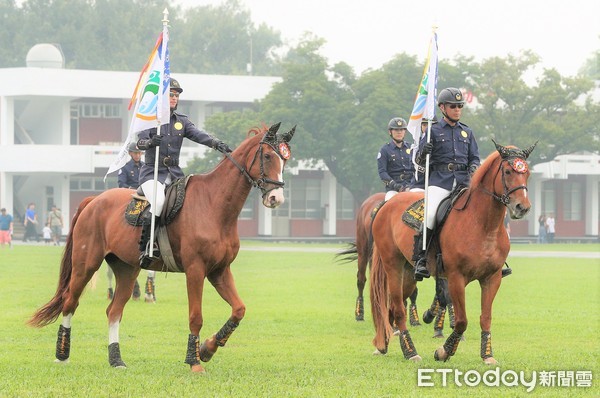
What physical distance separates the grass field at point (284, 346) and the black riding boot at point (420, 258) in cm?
111

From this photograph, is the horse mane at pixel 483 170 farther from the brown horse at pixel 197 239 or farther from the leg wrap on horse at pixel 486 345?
the brown horse at pixel 197 239

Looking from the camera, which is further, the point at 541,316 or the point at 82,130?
the point at 82,130

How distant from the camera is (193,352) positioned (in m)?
12.8

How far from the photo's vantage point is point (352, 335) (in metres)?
17.0

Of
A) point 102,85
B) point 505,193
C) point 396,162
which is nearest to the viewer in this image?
point 505,193

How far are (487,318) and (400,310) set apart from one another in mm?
1447

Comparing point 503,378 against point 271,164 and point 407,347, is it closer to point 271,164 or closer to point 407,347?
point 407,347

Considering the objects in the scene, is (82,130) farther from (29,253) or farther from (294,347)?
(294,347)

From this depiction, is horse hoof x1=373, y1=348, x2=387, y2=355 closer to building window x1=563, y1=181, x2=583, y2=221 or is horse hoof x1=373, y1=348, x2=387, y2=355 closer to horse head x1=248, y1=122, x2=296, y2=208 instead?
horse head x1=248, y1=122, x2=296, y2=208

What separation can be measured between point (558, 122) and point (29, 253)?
3865cm

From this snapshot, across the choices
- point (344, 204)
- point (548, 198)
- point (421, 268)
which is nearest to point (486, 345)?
point (421, 268)

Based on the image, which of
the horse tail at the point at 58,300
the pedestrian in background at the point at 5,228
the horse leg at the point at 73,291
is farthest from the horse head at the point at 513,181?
the pedestrian in background at the point at 5,228

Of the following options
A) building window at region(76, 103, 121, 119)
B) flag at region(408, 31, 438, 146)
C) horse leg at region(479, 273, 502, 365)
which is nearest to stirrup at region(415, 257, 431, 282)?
horse leg at region(479, 273, 502, 365)

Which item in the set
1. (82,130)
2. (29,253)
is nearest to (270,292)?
(29,253)
